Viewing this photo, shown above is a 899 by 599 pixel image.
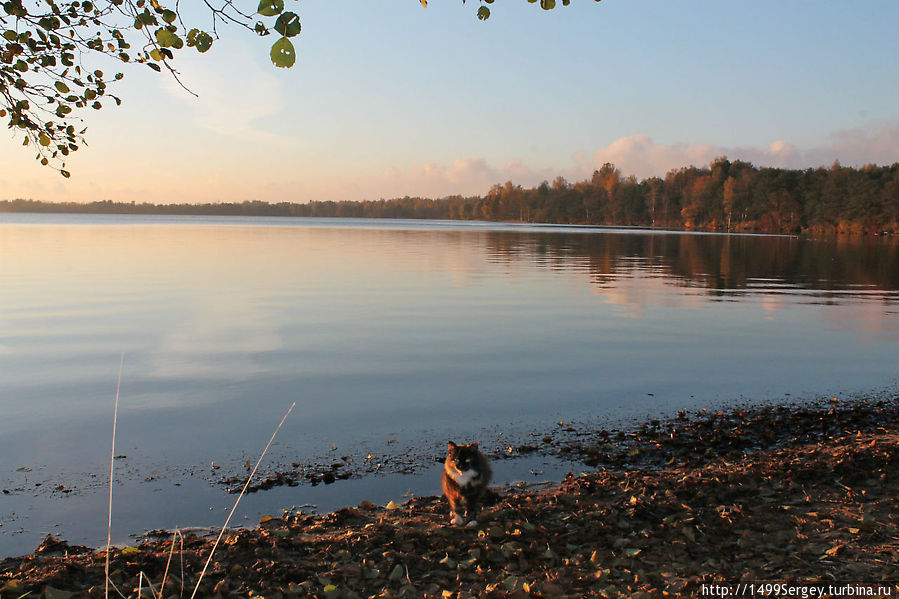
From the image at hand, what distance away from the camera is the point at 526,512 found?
6.73 metres

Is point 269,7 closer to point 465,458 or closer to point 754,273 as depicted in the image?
point 465,458

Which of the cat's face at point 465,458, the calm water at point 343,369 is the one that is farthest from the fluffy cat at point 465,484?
the calm water at point 343,369

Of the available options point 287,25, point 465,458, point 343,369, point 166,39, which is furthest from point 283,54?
point 343,369

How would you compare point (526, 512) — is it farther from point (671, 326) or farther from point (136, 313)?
point (136, 313)

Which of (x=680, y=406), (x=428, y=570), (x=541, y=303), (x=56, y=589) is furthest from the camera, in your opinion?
(x=541, y=303)

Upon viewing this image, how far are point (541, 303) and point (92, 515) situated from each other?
59.3 feet

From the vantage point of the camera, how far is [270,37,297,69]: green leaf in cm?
366

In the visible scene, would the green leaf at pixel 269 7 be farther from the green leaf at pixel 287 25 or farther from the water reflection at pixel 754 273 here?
the water reflection at pixel 754 273

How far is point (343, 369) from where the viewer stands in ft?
44.8

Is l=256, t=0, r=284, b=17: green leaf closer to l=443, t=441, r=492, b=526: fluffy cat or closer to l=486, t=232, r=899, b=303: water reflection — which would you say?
l=443, t=441, r=492, b=526: fluffy cat

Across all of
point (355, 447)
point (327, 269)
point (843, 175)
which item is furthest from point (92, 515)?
point (843, 175)

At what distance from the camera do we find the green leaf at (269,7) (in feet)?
12.2

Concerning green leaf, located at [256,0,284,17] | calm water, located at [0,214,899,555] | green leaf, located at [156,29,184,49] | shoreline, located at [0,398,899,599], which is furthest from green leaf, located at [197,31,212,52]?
calm water, located at [0,214,899,555]

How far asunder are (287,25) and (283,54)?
0.52ft
